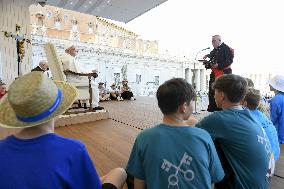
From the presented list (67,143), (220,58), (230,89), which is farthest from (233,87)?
(220,58)

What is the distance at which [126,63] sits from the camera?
18.9 metres

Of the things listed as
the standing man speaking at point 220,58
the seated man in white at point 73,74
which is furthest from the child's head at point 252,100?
the seated man in white at point 73,74

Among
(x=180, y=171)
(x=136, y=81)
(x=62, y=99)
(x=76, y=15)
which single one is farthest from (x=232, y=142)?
(x=76, y=15)

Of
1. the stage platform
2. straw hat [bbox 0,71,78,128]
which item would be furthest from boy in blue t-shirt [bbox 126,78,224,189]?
the stage platform

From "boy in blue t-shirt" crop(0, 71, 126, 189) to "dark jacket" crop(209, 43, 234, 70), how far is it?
3442 millimetres

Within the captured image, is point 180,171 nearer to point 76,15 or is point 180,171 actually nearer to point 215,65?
point 215,65

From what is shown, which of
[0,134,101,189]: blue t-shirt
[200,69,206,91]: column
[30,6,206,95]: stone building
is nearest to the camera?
[0,134,101,189]: blue t-shirt

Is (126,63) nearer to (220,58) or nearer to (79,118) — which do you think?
(220,58)

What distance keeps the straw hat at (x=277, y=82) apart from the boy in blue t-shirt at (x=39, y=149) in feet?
7.17

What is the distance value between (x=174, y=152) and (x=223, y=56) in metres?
3.25

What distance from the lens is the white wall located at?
7.07 m

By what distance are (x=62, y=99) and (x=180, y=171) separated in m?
0.56

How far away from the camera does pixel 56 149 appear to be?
0.79m

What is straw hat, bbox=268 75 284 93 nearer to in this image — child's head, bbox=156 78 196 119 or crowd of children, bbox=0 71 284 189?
crowd of children, bbox=0 71 284 189
